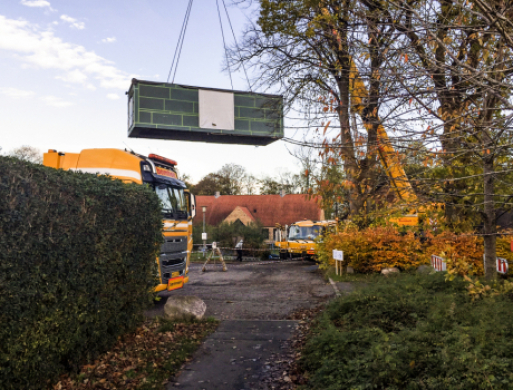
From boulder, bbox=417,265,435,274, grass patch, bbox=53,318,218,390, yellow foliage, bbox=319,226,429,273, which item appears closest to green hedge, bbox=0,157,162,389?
grass patch, bbox=53,318,218,390

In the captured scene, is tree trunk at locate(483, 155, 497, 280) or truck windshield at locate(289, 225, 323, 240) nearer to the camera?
tree trunk at locate(483, 155, 497, 280)

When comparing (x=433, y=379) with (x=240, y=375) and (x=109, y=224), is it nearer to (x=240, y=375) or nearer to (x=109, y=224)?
(x=240, y=375)

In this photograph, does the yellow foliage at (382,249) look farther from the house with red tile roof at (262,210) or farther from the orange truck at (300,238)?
the house with red tile roof at (262,210)

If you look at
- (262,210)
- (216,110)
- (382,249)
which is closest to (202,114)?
(216,110)

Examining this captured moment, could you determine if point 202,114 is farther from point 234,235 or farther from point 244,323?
point 234,235

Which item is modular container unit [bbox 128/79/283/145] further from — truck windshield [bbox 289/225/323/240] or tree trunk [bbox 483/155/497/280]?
truck windshield [bbox 289/225/323/240]

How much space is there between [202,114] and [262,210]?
41751 millimetres

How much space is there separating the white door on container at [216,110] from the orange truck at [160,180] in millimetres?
1764

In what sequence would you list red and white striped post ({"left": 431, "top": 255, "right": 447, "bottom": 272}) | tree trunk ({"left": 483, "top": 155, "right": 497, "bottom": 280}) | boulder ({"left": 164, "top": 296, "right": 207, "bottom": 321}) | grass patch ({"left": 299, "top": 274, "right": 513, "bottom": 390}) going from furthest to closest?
red and white striped post ({"left": 431, "top": 255, "right": 447, "bottom": 272}) < boulder ({"left": 164, "top": 296, "right": 207, "bottom": 321}) < tree trunk ({"left": 483, "top": 155, "right": 497, "bottom": 280}) < grass patch ({"left": 299, "top": 274, "right": 513, "bottom": 390})

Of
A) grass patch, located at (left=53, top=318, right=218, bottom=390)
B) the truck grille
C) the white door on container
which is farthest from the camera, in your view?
the white door on container

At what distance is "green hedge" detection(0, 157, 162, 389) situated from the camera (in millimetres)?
4191

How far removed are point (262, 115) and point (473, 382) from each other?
1055 centimetres

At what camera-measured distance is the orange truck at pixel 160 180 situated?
33.1ft

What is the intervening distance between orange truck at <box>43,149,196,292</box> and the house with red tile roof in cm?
3837
